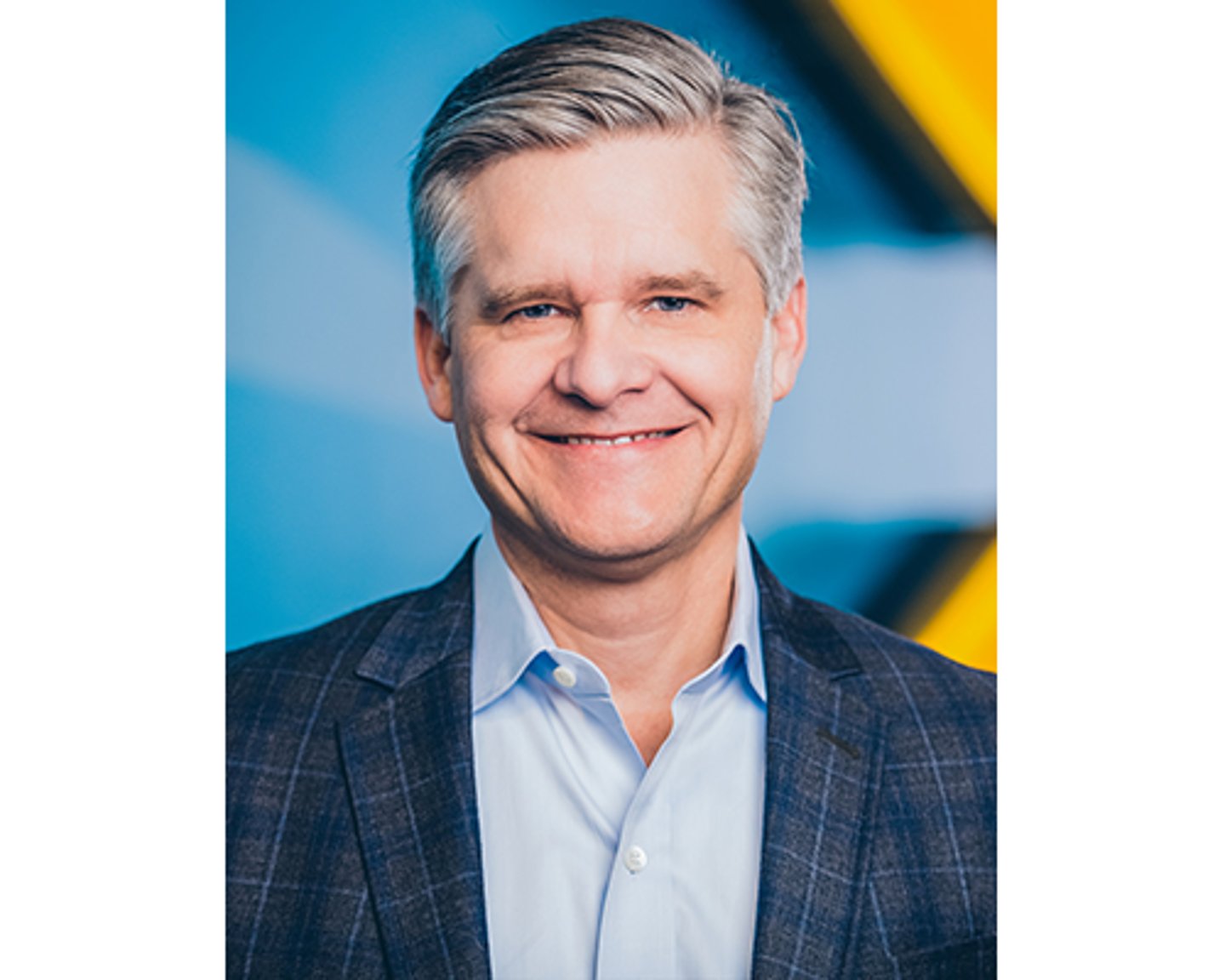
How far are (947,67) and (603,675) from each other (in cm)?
122

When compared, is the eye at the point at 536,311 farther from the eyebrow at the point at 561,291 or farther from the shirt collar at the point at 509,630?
the shirt collar at the point at 509,630

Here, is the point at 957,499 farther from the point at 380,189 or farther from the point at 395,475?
the point at 380,189

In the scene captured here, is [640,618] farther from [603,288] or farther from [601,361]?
[603,288]

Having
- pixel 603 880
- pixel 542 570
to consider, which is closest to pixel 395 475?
pixel 542 570

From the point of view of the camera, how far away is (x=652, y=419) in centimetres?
227

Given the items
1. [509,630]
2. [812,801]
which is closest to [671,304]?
[509,630]

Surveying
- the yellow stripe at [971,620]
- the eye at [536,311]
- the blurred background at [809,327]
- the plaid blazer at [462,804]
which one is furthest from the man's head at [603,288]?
the yellow stripe at [971,620]

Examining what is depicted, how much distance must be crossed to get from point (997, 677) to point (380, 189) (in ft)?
4.49

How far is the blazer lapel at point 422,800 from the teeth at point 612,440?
0.34 m

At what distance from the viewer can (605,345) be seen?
2.21 meters

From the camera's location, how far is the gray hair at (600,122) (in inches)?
89.0

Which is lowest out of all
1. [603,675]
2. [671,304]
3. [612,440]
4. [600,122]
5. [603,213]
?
[603,675]

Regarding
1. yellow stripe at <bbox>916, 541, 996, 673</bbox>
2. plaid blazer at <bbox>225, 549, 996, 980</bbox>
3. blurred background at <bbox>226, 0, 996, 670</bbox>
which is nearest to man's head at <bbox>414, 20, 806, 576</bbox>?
blurred background at <bbox>226, 0, 996, 670</bbox>

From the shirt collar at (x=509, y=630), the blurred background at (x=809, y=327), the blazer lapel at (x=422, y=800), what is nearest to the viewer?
the blazer lapel at (x=422, y=800)
